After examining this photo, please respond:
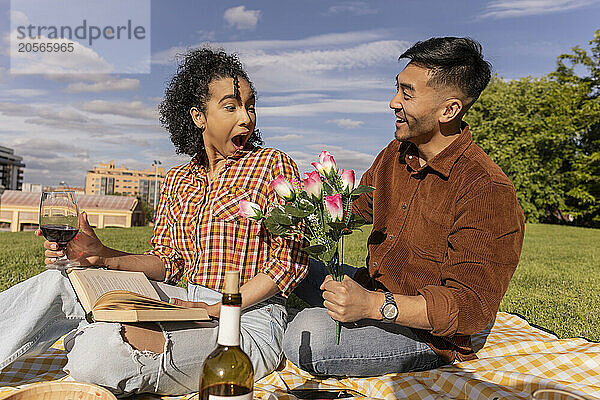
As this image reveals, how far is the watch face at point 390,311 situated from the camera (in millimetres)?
2361

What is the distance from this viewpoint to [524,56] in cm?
3481

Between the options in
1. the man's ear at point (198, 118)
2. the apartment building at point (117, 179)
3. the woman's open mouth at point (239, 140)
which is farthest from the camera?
the apartment building at point (117, 179)

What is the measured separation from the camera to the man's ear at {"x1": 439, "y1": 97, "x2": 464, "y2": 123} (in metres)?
2.82

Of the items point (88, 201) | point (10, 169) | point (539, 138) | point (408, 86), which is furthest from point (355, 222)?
point (10, 169)

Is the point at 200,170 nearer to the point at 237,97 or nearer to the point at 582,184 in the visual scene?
the point at 237,97

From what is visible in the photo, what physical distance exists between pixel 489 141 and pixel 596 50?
711 cm

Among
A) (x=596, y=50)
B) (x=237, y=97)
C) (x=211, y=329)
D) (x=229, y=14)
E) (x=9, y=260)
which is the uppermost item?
(x=229, y=14)

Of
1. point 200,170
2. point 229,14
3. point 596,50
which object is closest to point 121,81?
point 229,14

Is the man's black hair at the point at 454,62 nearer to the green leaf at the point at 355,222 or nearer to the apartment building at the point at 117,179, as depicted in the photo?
the green leaf at the point at 355,222

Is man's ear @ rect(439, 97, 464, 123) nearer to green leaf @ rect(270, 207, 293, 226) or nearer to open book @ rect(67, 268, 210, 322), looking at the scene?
green leaf @ rect(270, 207, 293, 226)

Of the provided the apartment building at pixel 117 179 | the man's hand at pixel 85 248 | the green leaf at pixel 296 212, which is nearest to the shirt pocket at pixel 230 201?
the man's hand at pixel 85 248

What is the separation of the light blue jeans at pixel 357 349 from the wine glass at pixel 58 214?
1.29m

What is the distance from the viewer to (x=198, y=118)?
132 inches

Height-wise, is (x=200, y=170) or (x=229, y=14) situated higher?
(x=229, y=14)
